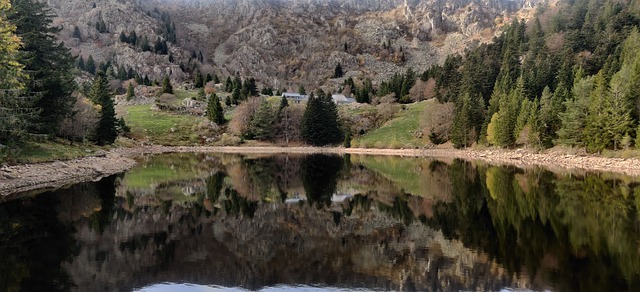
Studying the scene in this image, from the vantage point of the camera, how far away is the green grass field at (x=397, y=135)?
97.9m

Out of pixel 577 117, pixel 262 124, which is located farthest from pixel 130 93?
pixel 577 117

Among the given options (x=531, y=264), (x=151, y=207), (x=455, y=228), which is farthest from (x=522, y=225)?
(x=151, y=207)

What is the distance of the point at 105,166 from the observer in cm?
4528

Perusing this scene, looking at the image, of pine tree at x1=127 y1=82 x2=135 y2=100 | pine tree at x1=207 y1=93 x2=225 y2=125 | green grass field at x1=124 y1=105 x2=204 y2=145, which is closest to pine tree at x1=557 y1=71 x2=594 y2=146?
green grass field at x1=124 y1=105 x2=204 y2=145

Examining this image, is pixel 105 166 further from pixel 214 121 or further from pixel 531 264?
pixel 214 121

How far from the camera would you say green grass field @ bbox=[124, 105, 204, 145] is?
9875 cm

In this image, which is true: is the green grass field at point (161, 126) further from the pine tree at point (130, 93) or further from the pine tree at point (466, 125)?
the pine tree at point (466, 125)

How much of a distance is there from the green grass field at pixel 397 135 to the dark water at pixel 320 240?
6742cm

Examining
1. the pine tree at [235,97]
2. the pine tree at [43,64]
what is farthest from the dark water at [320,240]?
the pine tree at [235,97]

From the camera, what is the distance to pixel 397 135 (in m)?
102

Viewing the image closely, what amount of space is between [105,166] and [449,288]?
42.3 metres

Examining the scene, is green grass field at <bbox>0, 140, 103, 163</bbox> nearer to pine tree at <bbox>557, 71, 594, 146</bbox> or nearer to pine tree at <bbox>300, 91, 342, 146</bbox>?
pine tree at <bbox>557, 71, 594, 146</bbox>

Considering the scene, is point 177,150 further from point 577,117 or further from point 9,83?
point 577,117

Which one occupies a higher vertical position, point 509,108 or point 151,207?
point 509,108
